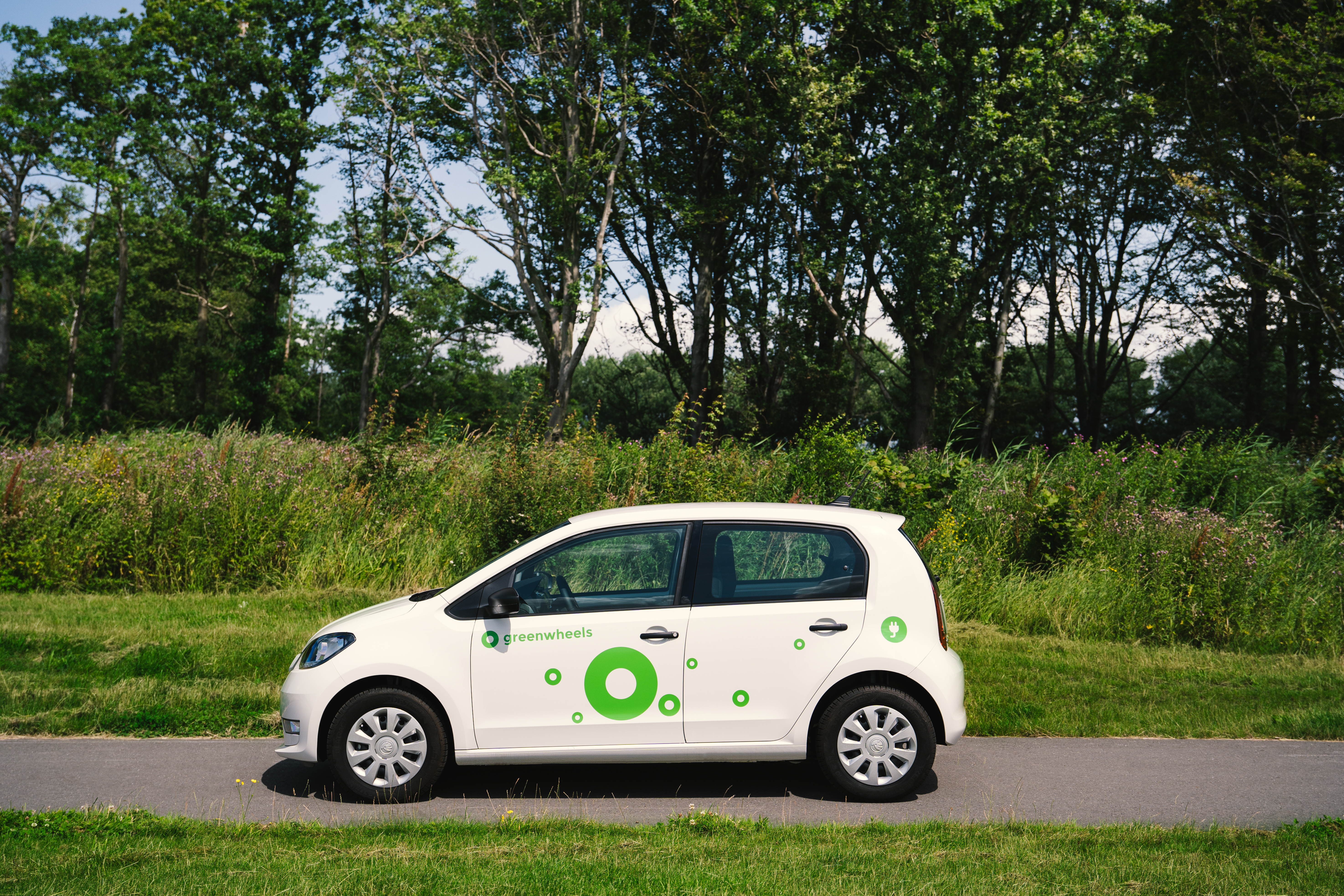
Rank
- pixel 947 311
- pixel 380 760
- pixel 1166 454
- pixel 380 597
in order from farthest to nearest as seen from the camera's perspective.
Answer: pixel 947 311 → pixel 1166 454 → pixel 380 597 → pixel 380 760

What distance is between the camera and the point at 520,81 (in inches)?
1183

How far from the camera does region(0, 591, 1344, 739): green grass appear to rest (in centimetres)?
809

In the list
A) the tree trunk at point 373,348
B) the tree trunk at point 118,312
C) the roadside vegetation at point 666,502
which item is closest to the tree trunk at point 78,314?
the tree trunk at point 118,312

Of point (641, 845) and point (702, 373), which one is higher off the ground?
point (702, 373)

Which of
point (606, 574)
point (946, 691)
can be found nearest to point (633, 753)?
point (606, 574)

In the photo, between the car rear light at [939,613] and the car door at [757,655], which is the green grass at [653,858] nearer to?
the car door at [757,655]

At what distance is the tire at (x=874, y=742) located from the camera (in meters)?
6.10

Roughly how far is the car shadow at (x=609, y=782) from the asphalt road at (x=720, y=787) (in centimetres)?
1

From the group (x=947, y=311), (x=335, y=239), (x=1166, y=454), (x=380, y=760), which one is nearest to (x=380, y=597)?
(x=380, y=760)

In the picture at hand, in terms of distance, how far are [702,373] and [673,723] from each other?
1110 inches

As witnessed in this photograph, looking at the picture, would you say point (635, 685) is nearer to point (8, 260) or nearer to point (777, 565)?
point (777, 565)

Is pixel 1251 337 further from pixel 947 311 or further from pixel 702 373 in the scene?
pixel 702 373

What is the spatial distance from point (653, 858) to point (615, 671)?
1.30 meters

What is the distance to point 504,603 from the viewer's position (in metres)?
6.05
